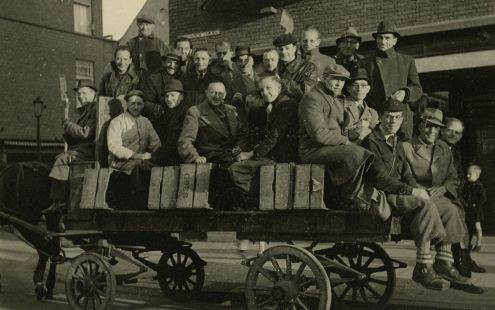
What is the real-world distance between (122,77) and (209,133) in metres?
2.02

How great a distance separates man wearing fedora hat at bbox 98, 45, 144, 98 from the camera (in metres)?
7.50

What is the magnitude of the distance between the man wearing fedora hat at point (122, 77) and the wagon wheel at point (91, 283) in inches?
88.9

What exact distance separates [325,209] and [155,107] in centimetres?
302

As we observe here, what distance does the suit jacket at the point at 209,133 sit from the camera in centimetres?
603

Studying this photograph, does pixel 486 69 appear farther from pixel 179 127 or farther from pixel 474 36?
pixel 179 127

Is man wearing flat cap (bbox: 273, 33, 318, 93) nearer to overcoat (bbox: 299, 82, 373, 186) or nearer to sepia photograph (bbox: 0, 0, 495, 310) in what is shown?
sepia photograph (bbox: 0, 0, 495, 310)

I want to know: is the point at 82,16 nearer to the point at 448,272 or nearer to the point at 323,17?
the point at 323,17

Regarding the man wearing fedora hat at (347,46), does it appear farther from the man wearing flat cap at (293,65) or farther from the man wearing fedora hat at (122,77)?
the man wearing fedora hat at (122,77)

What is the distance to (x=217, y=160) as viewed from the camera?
20.0ft

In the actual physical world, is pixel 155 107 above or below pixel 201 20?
below

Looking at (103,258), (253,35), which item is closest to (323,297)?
(103,258)

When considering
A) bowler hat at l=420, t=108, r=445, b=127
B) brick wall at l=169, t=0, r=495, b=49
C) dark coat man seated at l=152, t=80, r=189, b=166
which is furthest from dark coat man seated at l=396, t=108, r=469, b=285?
brick wall at l=169, t=0, r=495, b=49

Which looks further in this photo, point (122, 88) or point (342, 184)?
point (122, 88)

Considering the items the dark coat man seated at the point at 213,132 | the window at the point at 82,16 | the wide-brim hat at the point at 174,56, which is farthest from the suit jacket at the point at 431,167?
the window at the point at 82,16
